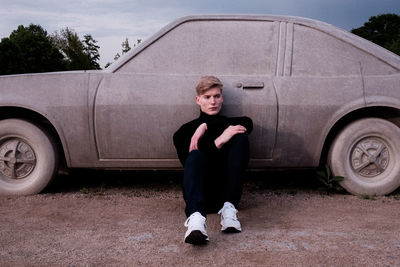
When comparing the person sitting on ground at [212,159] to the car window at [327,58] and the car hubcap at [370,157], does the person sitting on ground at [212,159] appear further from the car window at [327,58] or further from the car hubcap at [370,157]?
the car hubcap at [370,157]

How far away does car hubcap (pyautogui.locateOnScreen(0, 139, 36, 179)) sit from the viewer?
10.8 feet

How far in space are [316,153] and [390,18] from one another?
3793 centimetres

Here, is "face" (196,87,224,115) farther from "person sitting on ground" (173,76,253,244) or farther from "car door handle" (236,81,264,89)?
"car door handle" (236,81,264,89)

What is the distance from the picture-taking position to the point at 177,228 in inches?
103

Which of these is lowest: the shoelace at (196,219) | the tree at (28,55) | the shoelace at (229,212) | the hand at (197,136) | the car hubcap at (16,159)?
the shoelace at (229,212)

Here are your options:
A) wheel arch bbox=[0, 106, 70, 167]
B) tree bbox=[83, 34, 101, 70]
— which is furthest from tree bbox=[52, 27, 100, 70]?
wheel arch bbox=[0, 106, 70, 167]

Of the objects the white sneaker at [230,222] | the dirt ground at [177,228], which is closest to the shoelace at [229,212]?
the white sneaker at [230,222]

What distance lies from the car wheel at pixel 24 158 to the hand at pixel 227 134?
159cm

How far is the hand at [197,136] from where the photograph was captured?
8.80 ft

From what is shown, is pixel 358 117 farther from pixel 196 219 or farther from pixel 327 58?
pixel 196 219

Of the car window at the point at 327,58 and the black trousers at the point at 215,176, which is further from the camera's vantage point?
the car window at the point at 327,58

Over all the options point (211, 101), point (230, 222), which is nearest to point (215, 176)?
point (230, 222)

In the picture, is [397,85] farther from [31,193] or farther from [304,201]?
[31,193]

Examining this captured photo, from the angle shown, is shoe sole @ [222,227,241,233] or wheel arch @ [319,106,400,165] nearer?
shoe sole @ [222,227,241,233]
